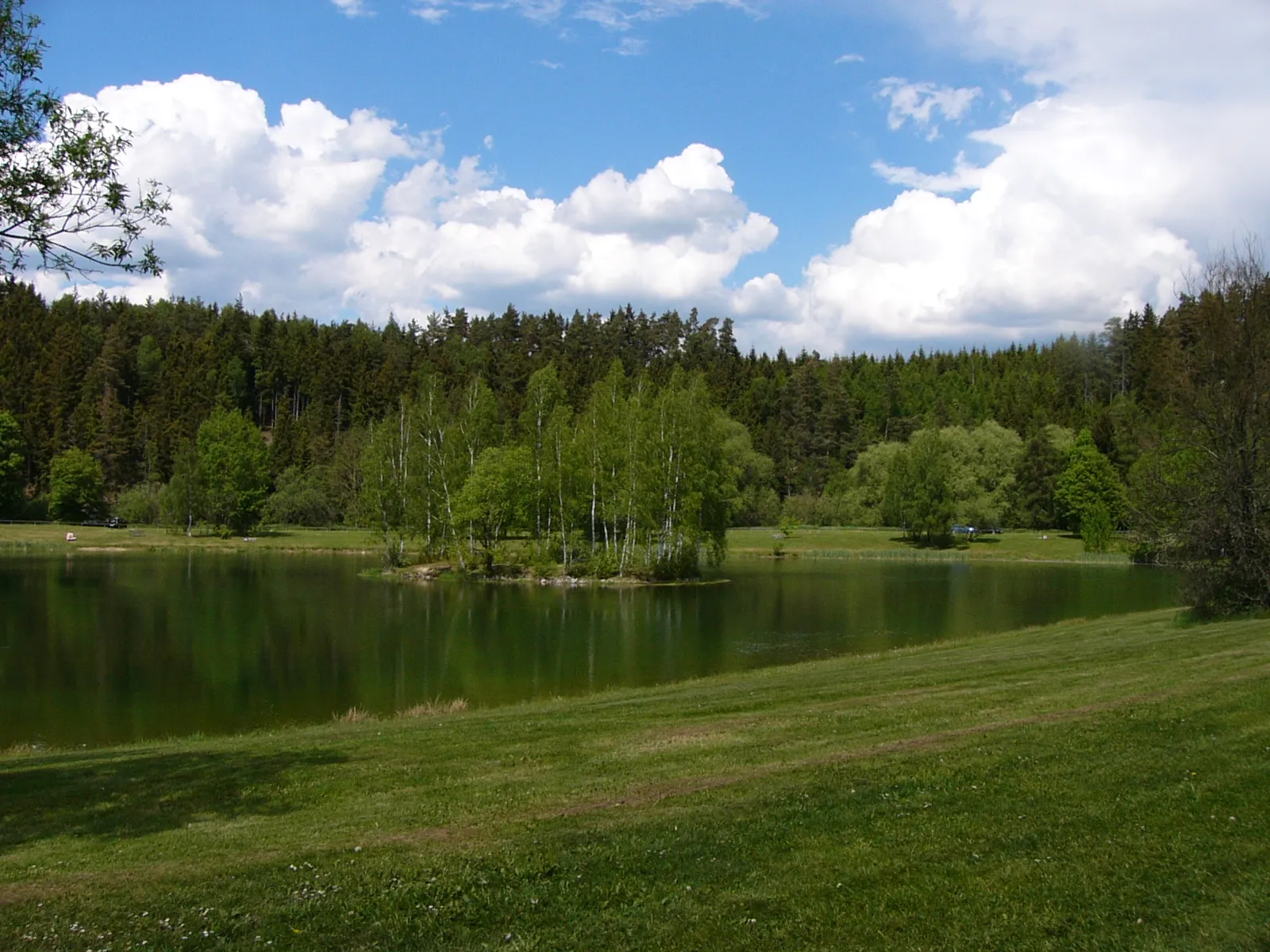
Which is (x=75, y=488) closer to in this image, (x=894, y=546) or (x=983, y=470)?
(x=894, y=546)

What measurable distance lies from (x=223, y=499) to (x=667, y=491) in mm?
52217

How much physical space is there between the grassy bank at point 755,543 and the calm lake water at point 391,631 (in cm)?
1588

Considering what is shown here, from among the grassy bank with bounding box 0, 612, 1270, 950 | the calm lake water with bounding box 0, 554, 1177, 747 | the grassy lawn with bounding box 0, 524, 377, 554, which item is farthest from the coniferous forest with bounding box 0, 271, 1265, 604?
the grassy bank with bounding box 0, 612, 1270, 950

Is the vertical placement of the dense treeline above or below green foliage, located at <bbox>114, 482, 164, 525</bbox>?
above

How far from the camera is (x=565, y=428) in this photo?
69.4 m

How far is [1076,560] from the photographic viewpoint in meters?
81.2

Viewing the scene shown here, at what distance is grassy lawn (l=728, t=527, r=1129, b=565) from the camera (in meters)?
85.1

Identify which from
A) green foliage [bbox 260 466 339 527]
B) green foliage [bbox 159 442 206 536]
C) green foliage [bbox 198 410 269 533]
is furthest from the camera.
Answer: green foliage [bbox 260 466 339 527]

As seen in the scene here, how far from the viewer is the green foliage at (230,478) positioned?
315 ft

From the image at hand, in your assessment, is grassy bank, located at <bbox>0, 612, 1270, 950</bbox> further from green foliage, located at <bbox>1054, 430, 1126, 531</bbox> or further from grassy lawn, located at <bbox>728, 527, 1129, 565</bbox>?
green foliage, located at <bbox>1054, 430, 1126, 531</bbox>

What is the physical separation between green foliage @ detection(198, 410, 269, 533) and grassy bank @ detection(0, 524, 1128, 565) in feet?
8.29

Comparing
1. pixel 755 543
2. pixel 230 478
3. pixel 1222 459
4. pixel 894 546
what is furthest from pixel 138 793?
pixel 230 478

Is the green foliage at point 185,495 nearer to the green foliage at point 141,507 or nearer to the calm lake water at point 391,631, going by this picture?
the green foliage at point 141,507

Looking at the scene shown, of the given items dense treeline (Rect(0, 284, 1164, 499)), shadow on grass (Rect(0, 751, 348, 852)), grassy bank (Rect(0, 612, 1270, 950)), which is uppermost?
dense treeline (Rect(0, 284, 1164, 499))
